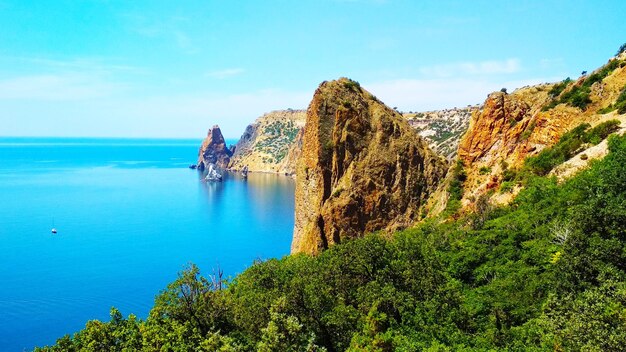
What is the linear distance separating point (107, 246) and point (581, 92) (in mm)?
100911

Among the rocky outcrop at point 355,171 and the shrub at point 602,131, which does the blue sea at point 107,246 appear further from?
the shrub at point 602,131

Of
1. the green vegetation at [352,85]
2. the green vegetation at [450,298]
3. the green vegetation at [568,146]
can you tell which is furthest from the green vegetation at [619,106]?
the green vegetation at [352,85]

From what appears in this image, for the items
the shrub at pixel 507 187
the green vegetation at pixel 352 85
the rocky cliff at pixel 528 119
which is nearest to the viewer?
the shrub at pixel 507 187

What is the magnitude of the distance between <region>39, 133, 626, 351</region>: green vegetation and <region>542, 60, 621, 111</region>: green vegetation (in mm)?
12438

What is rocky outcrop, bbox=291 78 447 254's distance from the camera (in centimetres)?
6019

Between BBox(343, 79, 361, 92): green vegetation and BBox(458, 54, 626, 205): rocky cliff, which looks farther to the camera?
BBox(343, 79, 361, 92): green vegetation

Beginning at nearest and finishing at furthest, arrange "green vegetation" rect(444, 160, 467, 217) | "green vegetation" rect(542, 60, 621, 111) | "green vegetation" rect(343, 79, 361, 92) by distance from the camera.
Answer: "green vegetation" rect(542, 60, 621, 111), "green vegetation" rect(444, 160, 467, 217), "green vegetation" rect(343, 79, 361, 92)

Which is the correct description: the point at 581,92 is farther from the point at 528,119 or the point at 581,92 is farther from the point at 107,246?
the point at 107,246

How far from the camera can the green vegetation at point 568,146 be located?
135ft

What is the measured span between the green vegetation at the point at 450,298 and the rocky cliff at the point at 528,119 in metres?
10.9

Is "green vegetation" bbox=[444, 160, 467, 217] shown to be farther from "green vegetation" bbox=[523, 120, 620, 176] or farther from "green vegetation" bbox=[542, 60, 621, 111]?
"green vegetation" bbox=[542, 60, 621, 111]

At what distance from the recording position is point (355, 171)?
61.7 meters

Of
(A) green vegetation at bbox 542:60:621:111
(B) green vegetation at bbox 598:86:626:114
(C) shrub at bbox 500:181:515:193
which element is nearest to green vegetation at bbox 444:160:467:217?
(C) shrub at bbox 500:181:515:193

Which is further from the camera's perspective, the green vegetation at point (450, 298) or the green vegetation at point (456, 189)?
the green vegetation at point (456, 189)
